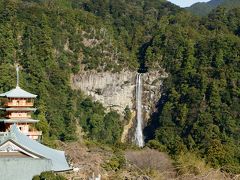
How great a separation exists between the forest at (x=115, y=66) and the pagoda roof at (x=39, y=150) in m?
28.5

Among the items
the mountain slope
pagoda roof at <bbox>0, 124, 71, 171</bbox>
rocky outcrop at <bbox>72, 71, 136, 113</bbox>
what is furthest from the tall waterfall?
the mountain slope

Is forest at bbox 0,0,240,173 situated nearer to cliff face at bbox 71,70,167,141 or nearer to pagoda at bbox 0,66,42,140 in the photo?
cliff face at bbox 71,70,167,141

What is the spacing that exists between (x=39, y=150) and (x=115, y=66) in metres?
42.9

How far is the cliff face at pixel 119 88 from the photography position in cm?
6606

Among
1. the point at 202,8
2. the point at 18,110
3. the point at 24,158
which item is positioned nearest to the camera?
the point at 24,158

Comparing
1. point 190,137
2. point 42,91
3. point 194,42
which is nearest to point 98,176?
point 190,137

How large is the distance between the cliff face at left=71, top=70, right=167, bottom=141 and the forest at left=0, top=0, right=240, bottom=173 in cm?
70

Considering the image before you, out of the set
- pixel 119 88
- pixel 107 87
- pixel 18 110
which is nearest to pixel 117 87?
pixel 119 88

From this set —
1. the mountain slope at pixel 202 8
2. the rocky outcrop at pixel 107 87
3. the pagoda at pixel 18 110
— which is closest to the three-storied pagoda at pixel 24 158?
the pagoda at pixel 18 110

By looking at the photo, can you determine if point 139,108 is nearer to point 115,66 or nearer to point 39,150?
point 115,66

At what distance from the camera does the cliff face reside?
217 ft

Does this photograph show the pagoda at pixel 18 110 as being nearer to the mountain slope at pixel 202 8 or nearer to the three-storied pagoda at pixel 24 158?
the three-storied pagoda at pixel 24 158

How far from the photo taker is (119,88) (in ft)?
218

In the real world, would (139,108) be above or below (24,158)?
below
